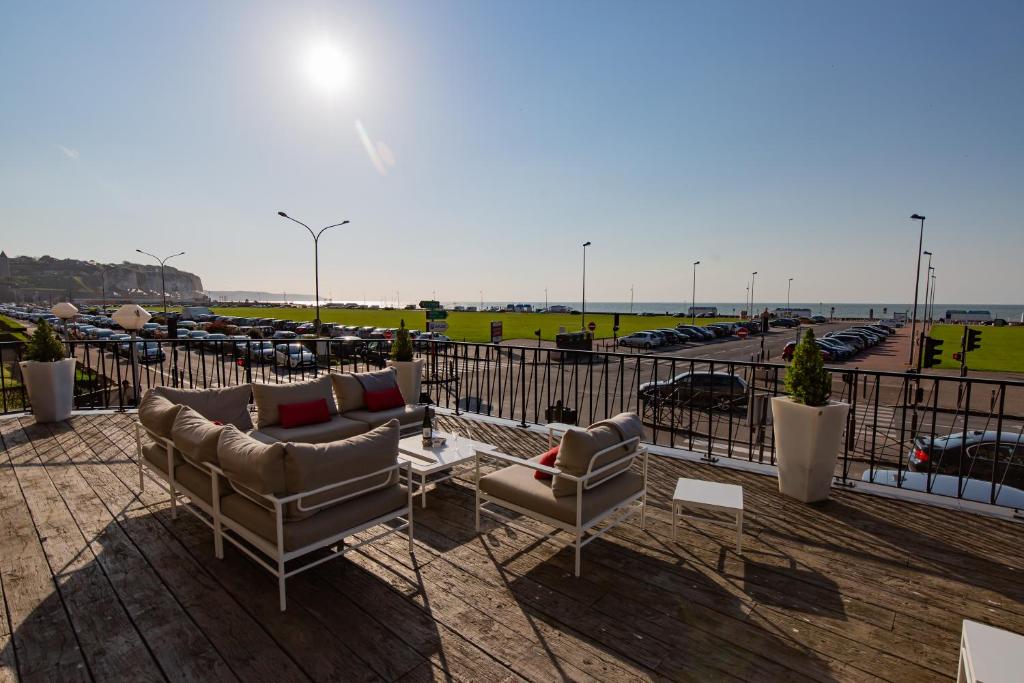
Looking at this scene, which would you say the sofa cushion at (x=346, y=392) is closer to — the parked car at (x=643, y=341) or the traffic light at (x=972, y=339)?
the traffic light at (x=972, y=339)

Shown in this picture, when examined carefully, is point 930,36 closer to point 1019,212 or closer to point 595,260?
point 1019,212

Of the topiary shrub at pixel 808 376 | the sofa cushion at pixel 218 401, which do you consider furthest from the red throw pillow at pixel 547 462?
the sofa cushion at pixel 218 401

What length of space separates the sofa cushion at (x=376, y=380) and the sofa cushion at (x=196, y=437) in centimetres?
211

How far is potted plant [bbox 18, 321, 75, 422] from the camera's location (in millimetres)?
6238

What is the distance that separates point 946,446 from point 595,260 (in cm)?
4528

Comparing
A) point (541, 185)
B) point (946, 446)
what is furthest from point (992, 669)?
point (541, 185)

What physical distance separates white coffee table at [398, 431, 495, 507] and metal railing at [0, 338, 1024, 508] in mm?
1288

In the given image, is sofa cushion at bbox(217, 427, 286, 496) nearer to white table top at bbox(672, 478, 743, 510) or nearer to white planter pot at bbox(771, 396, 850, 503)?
white table top at bbox(672, 478, 743, 510)

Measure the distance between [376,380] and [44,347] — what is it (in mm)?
5269

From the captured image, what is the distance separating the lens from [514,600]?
2.57m

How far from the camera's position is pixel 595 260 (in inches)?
1991

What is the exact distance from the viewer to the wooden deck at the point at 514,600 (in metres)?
Result: 2.07

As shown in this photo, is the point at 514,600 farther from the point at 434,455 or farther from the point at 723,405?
the point at 723,405

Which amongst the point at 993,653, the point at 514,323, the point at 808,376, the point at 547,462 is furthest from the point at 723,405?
the point at 514,323
